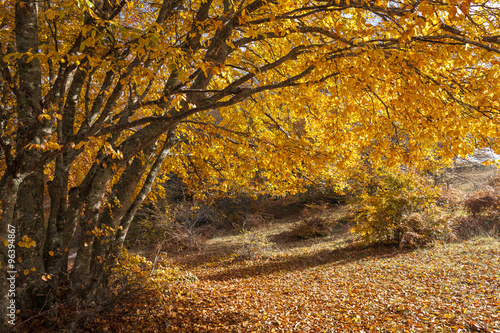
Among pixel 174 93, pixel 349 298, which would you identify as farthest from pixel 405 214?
pixel 174 93

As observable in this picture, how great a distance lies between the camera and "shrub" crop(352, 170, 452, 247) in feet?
26.2

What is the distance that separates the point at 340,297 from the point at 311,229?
798cm

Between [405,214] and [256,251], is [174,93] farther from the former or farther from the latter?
[256,251]

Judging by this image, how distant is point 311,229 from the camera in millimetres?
13062

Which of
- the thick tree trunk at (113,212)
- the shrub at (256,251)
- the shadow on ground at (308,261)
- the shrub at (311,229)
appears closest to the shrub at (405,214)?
the shadow on ground at (308,261)

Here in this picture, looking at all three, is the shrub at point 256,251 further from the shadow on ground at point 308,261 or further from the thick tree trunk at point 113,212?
the thick tree trunk at point 113,212

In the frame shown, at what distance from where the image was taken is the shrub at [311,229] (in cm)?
1299

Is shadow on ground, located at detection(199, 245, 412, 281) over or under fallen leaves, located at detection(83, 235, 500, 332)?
under

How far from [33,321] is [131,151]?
90.3 inches

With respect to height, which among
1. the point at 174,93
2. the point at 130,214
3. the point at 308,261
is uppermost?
the point at 174,93

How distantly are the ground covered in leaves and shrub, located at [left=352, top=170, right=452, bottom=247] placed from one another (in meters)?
0.46

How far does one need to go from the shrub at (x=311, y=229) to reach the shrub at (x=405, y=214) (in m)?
4.45

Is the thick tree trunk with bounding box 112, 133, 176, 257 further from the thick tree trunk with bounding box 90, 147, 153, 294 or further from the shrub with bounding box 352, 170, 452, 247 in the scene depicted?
the shrub with bounding box 352, 170, 452, 247

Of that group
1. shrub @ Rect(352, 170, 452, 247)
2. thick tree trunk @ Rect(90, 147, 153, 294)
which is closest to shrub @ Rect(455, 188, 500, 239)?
shrub @ Rect(352, 170, 452, 247)
